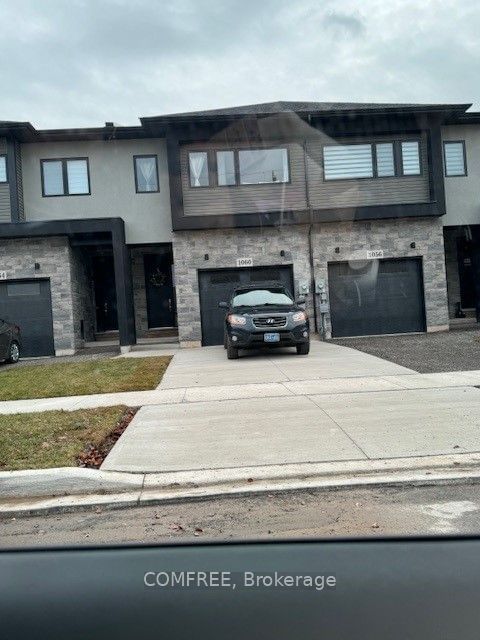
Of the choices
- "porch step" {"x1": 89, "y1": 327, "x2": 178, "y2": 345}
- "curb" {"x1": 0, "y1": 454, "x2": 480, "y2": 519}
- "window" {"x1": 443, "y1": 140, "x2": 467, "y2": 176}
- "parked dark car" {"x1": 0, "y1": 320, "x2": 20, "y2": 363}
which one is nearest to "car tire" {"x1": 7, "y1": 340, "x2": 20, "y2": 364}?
"parked dark car" {"x1": 0, "y1": 320, "x2": 20, "y2": 363}

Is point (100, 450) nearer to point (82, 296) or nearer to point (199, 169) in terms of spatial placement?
point (199, 169)

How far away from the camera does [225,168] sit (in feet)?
60.2

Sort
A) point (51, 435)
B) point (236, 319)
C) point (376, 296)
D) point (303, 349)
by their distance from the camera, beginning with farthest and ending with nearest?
point (376, 296) → point (303, 349) → point (236, 319) → point (51, 435)

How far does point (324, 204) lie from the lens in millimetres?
18375

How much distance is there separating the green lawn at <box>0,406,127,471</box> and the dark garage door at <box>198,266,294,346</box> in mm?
10287

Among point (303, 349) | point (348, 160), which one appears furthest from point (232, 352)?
point (348, 160)

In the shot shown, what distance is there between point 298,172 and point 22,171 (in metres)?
8.92

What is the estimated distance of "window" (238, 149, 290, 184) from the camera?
1838 centimetres

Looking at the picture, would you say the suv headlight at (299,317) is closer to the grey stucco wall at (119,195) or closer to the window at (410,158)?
the grey stucco wall at (119,195)

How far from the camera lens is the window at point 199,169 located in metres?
18.2

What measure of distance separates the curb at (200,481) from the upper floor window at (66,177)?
15.6 metres

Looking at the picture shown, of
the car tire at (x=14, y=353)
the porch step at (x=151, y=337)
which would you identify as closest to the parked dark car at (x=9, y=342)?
the car tire at (x=14, y=353)

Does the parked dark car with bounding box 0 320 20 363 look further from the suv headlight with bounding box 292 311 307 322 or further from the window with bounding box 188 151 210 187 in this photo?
the suv headlight with bounding box 292 311 307 322

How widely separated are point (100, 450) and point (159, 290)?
52.7ft
